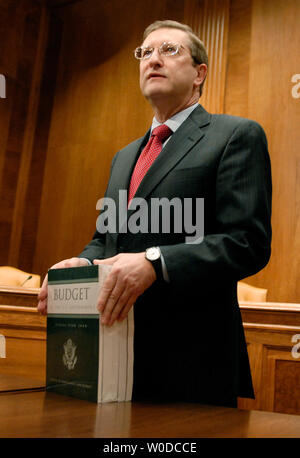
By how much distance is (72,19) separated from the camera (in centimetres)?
678

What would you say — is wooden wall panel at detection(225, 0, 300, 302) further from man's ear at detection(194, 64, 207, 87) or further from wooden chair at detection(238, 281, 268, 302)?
man's ear at detection(194, 64, 207, 87)

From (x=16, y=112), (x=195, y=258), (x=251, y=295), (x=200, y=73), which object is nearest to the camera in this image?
(x=195, y=258)

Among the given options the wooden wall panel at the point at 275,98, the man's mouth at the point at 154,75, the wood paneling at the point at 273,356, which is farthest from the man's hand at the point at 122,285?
the wooden wall panel at the point at 275,98

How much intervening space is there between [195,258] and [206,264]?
0.03m

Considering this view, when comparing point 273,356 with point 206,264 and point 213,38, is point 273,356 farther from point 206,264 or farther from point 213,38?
point 213,38

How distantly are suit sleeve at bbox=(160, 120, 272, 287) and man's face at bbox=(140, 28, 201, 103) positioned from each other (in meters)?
0.27

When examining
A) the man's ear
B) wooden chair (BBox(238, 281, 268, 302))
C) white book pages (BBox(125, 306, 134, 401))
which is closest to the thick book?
white book pages (BBox(125, 306, 134, 401))

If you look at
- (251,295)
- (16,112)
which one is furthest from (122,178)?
(16,112)

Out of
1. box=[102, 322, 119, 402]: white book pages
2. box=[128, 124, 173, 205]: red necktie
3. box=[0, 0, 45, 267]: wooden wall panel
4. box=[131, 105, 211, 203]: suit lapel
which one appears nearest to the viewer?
box=[102, 322, 119, 402]: white book pages

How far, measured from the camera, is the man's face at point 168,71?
140cm

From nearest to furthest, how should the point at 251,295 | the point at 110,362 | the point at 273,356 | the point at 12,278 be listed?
the point at 110,362, the point at 273,356, the point at 251,295, the point at 12,278

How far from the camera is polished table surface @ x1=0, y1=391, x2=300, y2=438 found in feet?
2.22

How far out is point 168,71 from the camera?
55.4 inches

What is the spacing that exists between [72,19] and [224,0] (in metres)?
2.30
